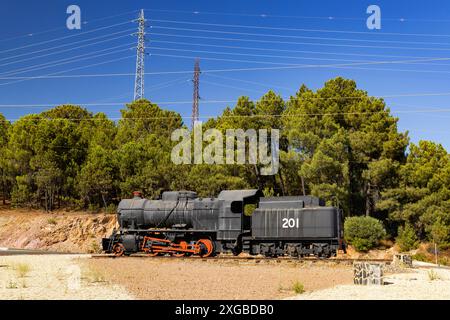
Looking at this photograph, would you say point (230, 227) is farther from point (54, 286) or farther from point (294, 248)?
point (54, 286)

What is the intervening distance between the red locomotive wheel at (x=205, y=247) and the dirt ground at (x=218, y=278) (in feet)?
6.09

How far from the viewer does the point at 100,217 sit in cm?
4547

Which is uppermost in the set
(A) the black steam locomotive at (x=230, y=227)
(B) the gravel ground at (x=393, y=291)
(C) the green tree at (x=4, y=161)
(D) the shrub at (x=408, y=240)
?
(C) the green tree at (x=4, y=161)

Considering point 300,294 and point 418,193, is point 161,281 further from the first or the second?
point 418,193

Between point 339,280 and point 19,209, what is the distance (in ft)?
142

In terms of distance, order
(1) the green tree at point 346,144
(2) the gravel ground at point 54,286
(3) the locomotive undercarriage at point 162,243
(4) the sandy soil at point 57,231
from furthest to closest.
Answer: (4) the sandy soil at point 57,231, (1) the green tree at point 346,144, (3) the locomotive undercarriage at point 162,243, (2) the gravel ground at point 54,286

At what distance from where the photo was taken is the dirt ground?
13312 mm

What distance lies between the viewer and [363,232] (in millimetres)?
37406

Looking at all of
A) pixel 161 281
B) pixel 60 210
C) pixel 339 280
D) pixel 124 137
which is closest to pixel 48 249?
pixel 60 210

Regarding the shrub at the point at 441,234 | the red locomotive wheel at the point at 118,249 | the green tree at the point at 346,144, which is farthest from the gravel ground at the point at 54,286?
the shrub at the point at 441,234

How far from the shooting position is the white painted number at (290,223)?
2434 cm

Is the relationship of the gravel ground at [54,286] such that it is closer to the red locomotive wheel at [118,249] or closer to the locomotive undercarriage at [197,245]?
the locomotive undercarriage at [197,245]

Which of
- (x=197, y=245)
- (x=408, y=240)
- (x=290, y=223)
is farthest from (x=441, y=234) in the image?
(x=197, y=245)

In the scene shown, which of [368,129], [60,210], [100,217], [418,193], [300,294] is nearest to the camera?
[300,294]
